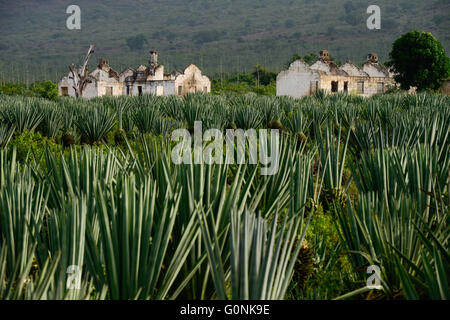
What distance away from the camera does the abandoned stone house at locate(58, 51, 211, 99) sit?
3597 centimetres

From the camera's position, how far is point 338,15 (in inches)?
5999

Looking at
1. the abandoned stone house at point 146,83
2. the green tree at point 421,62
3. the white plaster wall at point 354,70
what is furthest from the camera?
the white plaster wall at point 354,70

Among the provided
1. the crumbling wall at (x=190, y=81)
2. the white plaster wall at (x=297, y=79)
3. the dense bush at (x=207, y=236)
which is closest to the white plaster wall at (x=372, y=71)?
the white plaster wall at (x=297, y=79)

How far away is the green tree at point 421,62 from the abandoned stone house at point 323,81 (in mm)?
3154

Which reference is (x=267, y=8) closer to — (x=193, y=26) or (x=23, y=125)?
(x=193, y=26)

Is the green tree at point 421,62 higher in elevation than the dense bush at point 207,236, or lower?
higher

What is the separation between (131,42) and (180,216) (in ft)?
484

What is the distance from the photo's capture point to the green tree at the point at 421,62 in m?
29.5

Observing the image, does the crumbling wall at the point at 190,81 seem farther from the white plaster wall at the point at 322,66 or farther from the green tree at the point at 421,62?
the green tree at the point at 421,62

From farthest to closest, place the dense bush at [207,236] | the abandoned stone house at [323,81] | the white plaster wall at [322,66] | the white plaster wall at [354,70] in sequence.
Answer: the white plaster wall at [354,70] < the white plaster wall at [322,66] < the abandoned stone house at [323,81] < the dense bush at [207,236]

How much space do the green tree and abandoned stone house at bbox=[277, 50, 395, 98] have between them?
3.15m

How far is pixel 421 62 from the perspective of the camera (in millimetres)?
29750

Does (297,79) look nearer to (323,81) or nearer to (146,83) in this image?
(323,81)

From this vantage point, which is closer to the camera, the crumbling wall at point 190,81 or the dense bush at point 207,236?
the dense bush at point 207,236
